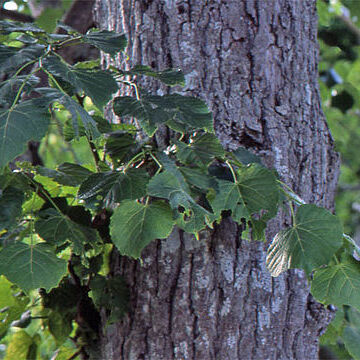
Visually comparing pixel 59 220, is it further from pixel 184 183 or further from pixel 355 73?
pixel 355 73

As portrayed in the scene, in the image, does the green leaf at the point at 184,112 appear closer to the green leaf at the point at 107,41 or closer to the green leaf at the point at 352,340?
the green leaf at the point at 107,41

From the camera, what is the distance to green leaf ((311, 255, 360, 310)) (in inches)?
33.4

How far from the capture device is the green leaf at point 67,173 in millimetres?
985

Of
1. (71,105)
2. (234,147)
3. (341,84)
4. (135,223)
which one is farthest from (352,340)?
(341,84)

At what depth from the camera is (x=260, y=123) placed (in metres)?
1.12

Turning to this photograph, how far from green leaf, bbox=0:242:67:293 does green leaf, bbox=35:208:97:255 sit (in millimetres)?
41

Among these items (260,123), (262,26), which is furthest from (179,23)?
(260,123)

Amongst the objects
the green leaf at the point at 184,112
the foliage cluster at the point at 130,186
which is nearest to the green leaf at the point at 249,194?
the foliage cluster at the point at 130,186

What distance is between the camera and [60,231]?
93 centimetres

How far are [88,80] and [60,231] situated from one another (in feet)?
0.95

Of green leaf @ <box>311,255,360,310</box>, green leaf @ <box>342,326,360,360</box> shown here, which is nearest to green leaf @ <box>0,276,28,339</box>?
green leaf @ <box>311,255,360,310</box>

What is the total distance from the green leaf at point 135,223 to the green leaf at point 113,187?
34 mm

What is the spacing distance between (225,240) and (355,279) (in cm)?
28

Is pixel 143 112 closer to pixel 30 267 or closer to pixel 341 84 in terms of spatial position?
pixel 30 267
